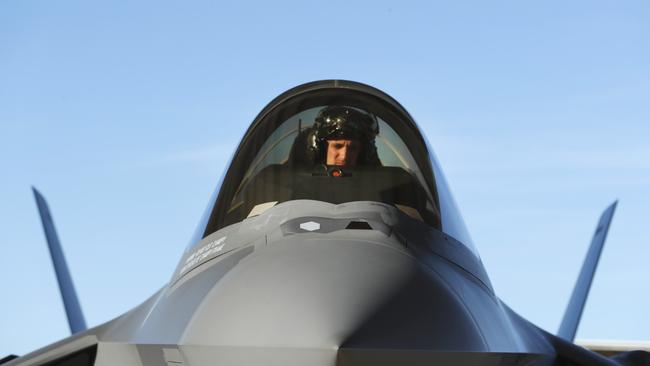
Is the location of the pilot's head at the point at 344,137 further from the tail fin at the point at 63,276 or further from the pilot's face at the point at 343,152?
the tail fin at the point at 63,276

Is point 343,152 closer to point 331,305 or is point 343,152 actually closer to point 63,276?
point 331,305

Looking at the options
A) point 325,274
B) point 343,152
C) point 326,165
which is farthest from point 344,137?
point 325,274

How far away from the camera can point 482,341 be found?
3.45 metres

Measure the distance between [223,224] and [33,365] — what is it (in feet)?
4.23

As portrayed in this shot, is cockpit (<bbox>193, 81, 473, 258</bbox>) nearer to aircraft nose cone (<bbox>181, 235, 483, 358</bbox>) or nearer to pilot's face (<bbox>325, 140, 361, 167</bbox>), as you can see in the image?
pilot's face (<bbox>325, 140, 361, 167</bbox>)

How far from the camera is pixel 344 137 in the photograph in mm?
5336

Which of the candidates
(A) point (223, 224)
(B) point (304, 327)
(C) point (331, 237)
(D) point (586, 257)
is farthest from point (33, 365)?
(D) point (586, 257)

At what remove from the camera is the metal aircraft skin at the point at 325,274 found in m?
3.10

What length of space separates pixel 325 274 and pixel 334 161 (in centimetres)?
190

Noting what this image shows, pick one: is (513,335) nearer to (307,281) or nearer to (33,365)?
(307,281)

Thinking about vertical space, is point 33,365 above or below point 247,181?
below

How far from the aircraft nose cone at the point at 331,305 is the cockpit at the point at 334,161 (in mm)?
1057

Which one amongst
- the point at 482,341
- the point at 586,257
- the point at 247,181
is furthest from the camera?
the point at 586,257

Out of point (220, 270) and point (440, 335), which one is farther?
point (220, 270)
